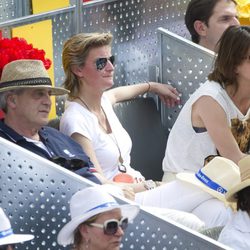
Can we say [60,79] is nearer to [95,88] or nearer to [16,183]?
[95,88]

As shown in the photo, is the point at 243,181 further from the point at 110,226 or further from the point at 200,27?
the point at 200,27

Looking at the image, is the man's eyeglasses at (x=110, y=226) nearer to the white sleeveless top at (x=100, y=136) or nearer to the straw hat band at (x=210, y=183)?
the straw hat band at (x=210, y=183)

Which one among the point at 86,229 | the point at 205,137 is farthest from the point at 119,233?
the point at 205,137

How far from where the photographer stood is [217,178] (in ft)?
17.1

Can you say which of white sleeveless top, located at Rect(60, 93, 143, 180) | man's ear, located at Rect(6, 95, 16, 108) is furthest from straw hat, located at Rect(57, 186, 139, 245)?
white sleeveless top, located at Rect(60, 93, 143, 180)

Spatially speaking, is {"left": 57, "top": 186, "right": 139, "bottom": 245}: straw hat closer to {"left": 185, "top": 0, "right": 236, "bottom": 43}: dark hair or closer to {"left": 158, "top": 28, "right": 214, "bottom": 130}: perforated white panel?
{"left": 158, "top": 28, "right": 214, "bottom": 130}: perforated white panel

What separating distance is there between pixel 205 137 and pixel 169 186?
2.16 ft

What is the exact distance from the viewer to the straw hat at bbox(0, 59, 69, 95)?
529 centimetres

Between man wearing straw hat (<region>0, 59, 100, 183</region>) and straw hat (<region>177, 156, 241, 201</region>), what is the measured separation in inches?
20.9

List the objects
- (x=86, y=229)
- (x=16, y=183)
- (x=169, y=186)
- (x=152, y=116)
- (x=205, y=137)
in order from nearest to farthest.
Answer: (x=86, y=229) < (x=16, y=183) < (x=169, y=186) < (x=205, y=137) < (x=152, y=116)

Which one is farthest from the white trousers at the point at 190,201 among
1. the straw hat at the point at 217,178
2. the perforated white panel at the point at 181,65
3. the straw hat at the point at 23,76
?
the perforated white panel at the point at 181,65

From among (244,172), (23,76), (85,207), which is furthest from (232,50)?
(85,207)

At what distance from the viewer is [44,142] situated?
5.34m

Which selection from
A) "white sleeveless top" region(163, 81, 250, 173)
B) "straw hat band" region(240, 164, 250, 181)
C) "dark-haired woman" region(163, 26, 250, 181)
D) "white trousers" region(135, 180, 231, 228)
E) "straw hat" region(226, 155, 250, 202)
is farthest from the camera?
"white sleeveless top" region(163, 81, 250, 173)
